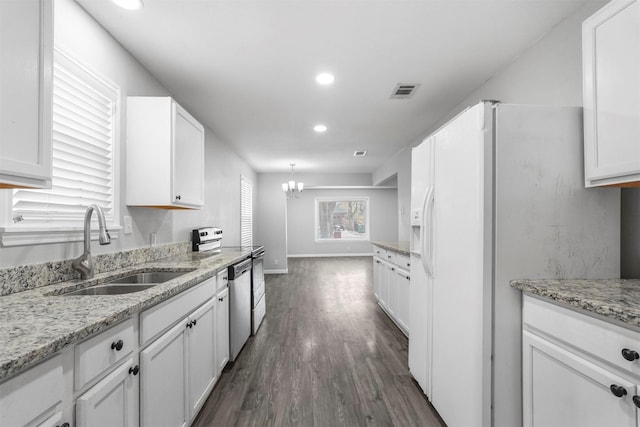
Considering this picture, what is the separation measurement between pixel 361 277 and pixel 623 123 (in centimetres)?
561

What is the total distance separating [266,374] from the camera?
2.47 meters

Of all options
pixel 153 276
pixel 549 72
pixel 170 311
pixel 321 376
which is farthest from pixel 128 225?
pixel 549 72

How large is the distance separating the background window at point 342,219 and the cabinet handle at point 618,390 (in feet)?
29.7

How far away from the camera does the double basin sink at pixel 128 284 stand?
65.1 inches

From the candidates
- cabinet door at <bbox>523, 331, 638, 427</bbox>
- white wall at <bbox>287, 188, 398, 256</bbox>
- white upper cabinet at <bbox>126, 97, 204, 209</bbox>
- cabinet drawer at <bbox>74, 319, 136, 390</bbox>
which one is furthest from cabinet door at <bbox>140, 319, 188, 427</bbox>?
white wall at <bbox>287, 188, 398, 256</bbox>

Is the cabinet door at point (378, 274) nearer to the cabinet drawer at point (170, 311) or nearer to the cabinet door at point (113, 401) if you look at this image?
the cabinet drawer at point (170, 311)

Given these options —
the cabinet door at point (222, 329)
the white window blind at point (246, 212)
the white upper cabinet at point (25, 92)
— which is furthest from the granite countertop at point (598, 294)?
the white window blind at point (246, 212)

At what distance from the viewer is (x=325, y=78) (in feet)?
8.58

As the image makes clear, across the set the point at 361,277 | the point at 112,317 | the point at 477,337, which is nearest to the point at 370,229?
the point at 361,277

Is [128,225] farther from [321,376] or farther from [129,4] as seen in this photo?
[321,376]

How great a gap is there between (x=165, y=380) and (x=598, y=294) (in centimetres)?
198

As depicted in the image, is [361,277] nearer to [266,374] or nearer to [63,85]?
[266,374]

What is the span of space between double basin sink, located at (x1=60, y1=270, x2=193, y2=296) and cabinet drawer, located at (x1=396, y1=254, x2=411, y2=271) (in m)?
2.06

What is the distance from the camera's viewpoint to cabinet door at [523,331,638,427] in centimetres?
104
